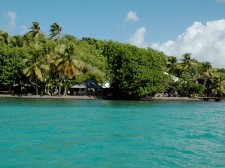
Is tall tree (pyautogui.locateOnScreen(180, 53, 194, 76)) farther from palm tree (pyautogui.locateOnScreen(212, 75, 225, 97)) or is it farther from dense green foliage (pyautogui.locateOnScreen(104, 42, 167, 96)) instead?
dense green foliage (pyautogui.locateOnScreen(104, 42, 167, 96))

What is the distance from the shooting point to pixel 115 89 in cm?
6309

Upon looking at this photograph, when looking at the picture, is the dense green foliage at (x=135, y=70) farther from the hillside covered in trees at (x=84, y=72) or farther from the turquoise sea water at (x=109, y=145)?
the turquoise sea water at (x=109, y=145)

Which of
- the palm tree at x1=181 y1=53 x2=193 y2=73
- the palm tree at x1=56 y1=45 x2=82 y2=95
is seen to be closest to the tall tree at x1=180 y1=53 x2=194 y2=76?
the palm tree at x1=181 y1=53 x2=193 y2=73

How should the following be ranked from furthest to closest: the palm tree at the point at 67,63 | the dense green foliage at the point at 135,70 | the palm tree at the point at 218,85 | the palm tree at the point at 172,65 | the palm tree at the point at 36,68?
the palm tree at the point at 172,65, the palm tree at the point at 218,85, the palm tree at the point at 67,63, the palm tree at the point at 36,68, the dense green foliage at the point at 135,70

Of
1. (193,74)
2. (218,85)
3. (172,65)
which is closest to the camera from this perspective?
(218,85)

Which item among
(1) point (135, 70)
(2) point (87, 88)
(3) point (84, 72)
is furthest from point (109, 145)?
(3) point (84, 72)

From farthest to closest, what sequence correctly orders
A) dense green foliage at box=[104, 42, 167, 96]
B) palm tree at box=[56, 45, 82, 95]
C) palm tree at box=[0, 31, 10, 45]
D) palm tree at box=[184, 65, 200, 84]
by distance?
1. palm tree at box=[0, 31, 10, 45]
2. palm tree at box=[184, 65, 200, 84]
3. palm tree at box=[56, 45, 82, 95]
4. dense green foliage at box=[104, 42, 167, 96]

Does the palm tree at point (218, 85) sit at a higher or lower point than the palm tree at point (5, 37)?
lower

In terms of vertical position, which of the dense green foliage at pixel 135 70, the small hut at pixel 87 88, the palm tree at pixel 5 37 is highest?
the palm tree at pixel 5 37

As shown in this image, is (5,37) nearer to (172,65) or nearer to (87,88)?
(87,88)

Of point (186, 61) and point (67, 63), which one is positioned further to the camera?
point (186, 61)

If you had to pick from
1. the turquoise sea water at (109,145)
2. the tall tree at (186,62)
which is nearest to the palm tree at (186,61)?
the tall tree at (186,62)

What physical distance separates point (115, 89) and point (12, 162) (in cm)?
5019

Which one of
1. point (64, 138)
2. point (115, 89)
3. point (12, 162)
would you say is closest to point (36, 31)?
point (115, 89)
